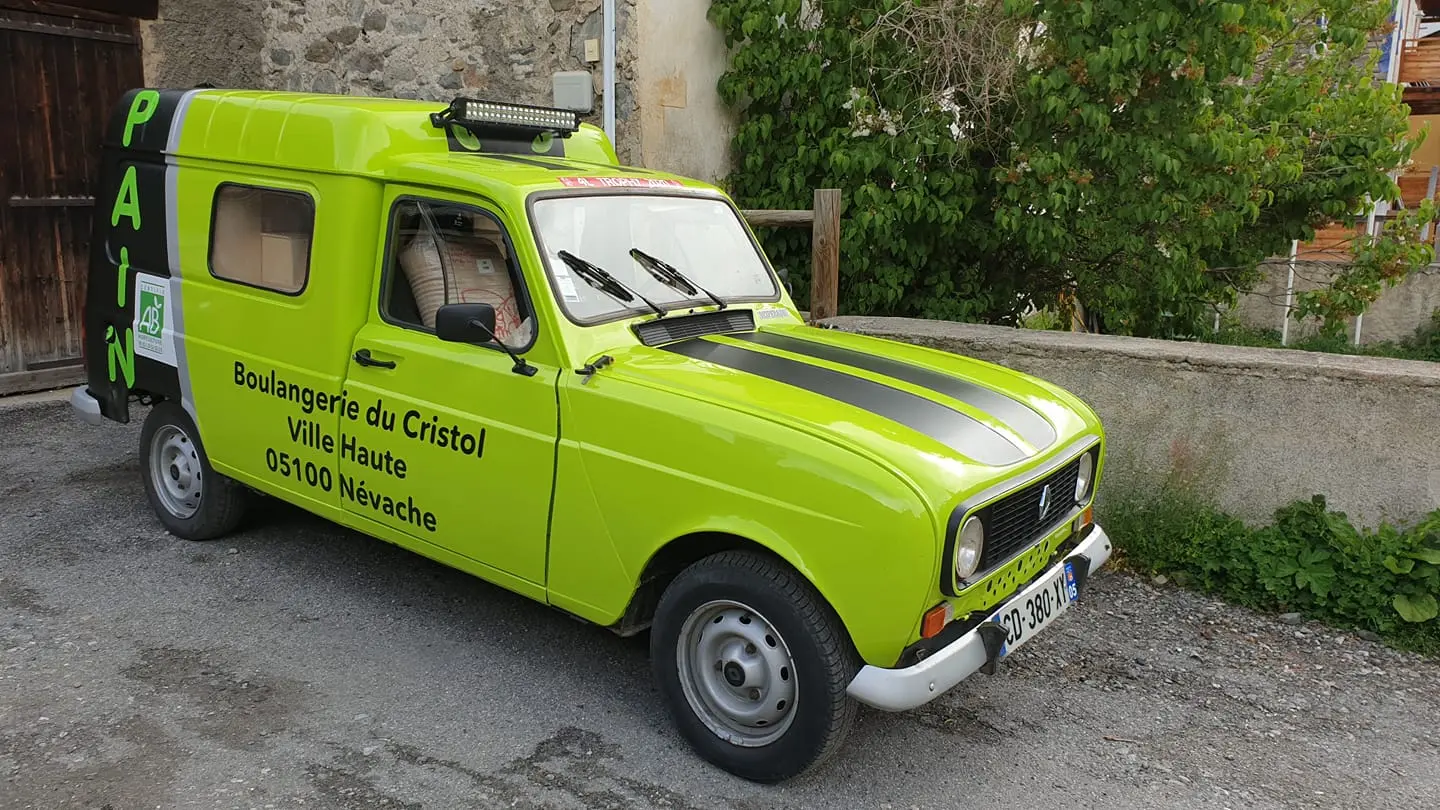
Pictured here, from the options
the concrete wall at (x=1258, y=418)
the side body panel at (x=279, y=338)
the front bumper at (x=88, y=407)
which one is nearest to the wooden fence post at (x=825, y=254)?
the concrete wall at (x=1258, y=418)

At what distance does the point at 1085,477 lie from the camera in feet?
12.6

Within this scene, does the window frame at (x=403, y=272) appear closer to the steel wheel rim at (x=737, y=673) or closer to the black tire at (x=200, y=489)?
the steel wheel rim at (x=737, y=673)

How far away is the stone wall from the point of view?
7.49 m

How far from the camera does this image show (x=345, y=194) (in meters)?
4.19

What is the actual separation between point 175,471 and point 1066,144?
207 inches

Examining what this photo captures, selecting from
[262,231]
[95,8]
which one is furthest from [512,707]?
[95,8]

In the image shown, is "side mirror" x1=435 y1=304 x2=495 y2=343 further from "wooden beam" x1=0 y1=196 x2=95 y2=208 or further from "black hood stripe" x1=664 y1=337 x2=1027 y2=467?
"wooden beam" x1=0 y1=196 x2=95 y2=208

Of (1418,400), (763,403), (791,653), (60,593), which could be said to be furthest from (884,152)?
(60,593)

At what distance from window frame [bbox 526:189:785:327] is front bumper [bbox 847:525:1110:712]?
1.53 meters

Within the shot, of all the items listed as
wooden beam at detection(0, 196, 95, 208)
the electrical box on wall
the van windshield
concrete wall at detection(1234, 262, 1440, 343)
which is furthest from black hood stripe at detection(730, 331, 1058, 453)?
concrete wall at detection(1234, 262, 1440, 343)

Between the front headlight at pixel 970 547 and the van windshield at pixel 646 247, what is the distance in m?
1.48

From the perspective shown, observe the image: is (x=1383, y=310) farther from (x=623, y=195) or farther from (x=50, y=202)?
(x=50, y=202)

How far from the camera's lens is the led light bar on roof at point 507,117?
4367mm

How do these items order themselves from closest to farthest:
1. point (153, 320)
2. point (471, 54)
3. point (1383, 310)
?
point (153, 320), point (471, 54), point (1383, 310)
